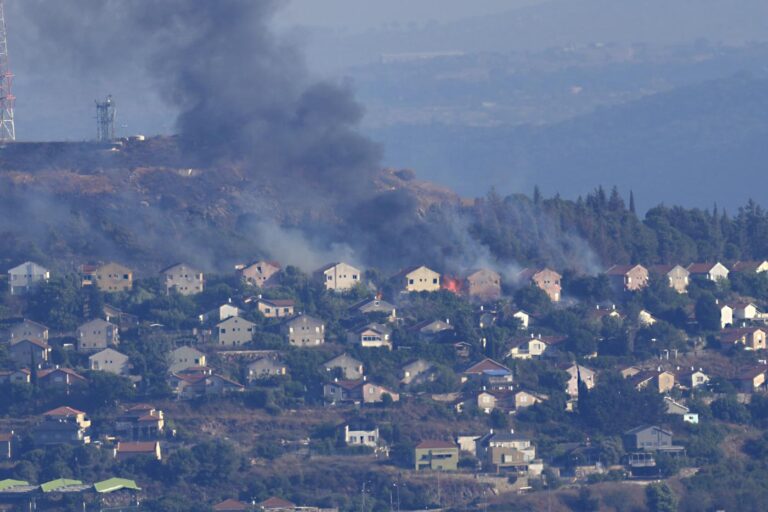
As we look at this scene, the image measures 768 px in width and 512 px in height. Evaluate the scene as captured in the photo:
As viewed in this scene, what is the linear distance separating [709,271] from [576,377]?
44.6ft

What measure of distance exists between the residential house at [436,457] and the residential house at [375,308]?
13.3 metres

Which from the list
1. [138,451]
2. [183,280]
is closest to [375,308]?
[183,280]

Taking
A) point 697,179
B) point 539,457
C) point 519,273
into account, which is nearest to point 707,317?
point 519,273

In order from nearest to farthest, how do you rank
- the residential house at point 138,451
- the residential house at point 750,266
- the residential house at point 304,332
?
the residential house at point 138,451, the residential house at point 304,332, the residential house at point 750,266

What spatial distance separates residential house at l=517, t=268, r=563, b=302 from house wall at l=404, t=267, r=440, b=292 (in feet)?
8.69

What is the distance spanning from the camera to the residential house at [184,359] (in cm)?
8000

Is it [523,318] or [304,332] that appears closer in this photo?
[304,332]

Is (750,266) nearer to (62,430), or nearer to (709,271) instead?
(709,271)

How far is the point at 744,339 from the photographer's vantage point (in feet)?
278

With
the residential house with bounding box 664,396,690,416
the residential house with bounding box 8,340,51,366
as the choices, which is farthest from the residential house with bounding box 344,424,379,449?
the residential house with bounding box 8,340,51,366

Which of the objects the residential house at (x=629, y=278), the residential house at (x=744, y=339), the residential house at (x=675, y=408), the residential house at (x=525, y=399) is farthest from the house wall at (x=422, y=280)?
the residential house at (x=675, y=408)

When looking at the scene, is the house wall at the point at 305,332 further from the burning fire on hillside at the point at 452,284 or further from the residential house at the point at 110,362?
Answer: the burning fire on hillside at the point at 452,284

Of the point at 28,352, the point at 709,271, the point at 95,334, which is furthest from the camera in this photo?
the point at 709,271

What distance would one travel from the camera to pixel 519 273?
9294cm
